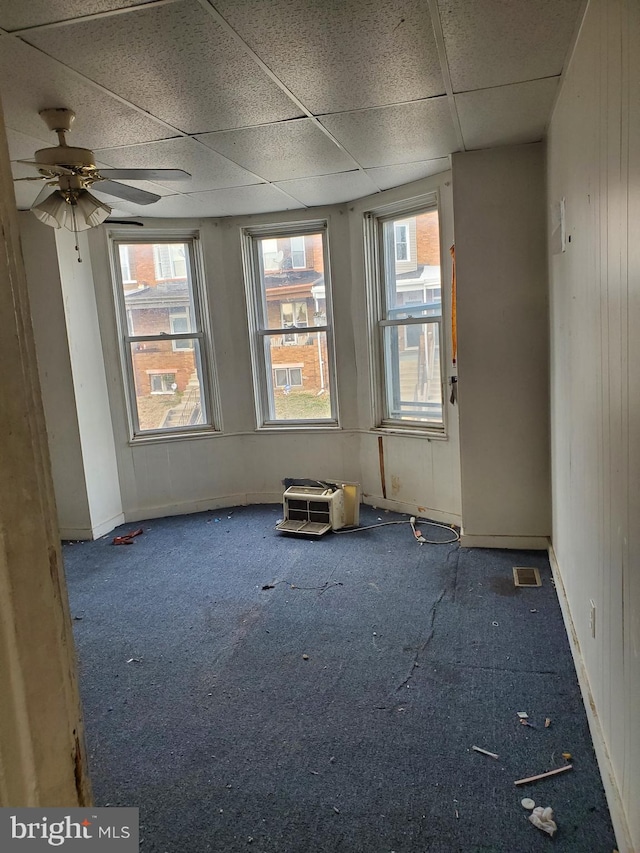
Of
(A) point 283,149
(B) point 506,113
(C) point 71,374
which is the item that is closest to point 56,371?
(C) point 71,374

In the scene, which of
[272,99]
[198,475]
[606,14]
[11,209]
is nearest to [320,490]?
[198,475]

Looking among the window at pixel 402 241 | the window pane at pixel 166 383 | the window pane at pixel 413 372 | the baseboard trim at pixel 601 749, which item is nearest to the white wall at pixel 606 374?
the baseboard trim at pixel 601 749

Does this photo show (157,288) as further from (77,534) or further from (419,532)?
(419,532)

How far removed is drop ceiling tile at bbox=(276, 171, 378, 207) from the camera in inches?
146

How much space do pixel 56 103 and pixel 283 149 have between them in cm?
116

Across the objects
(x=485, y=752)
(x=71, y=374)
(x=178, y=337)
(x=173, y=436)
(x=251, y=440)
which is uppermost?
(x=178, y=337)

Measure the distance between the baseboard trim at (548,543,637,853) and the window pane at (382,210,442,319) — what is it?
2262 millimetres

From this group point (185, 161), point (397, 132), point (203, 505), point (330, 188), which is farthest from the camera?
point (203, 505)

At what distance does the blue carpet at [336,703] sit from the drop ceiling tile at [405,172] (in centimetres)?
246

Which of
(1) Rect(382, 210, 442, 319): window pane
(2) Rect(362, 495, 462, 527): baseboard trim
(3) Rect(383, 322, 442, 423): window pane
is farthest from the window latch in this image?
(2) Rect(362, 495, 462, 527): baseboard trim

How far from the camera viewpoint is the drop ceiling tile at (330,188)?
371cm

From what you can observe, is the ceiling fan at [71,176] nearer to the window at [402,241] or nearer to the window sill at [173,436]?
the window at [402,241]

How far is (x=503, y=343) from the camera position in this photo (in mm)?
3436

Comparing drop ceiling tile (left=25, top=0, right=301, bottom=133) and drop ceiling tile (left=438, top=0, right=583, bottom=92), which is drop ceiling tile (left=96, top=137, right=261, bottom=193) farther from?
drop ceiling tile (left=438, top=0, right=583, bottom=92)
